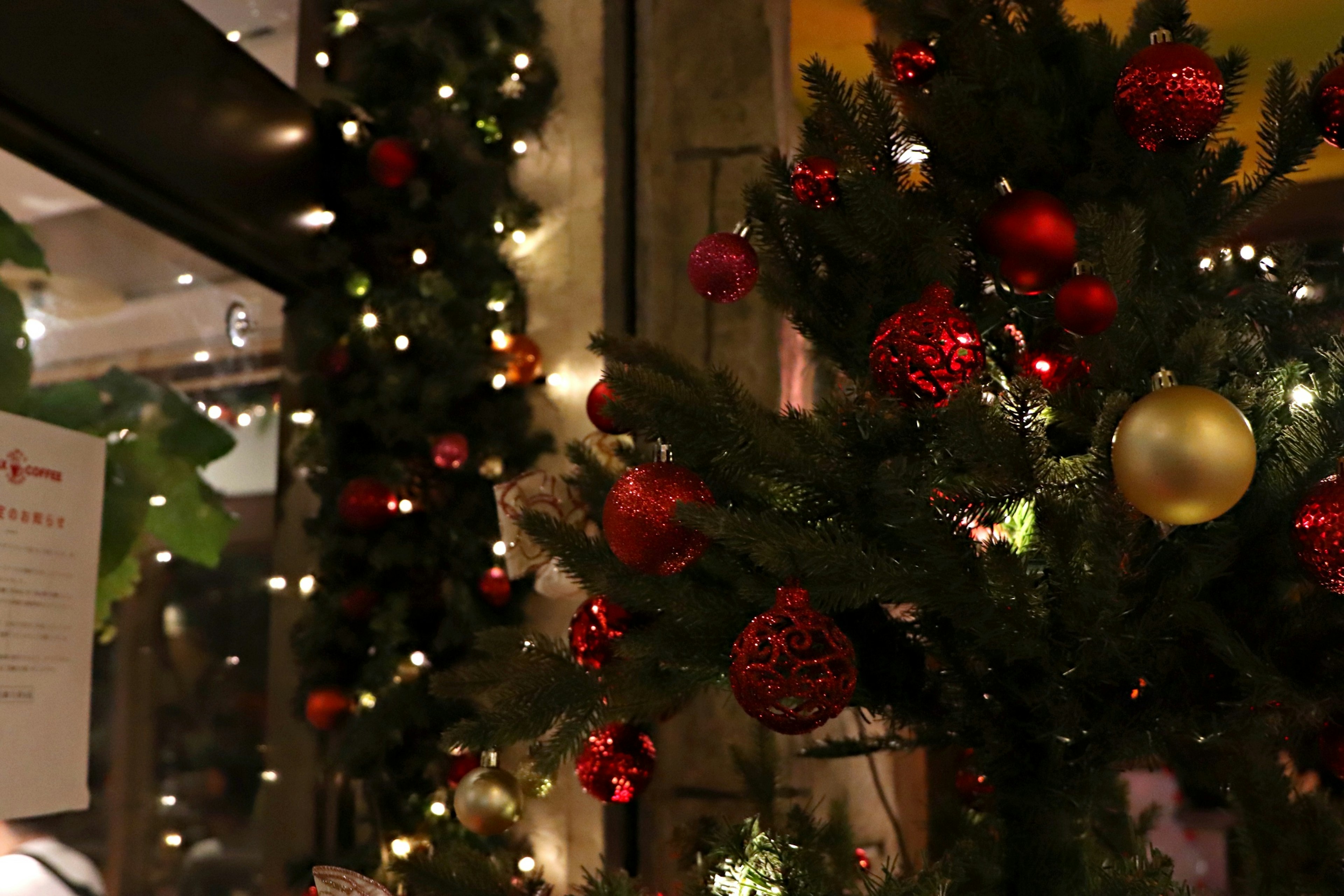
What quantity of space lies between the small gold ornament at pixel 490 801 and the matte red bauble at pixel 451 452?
3.18ft

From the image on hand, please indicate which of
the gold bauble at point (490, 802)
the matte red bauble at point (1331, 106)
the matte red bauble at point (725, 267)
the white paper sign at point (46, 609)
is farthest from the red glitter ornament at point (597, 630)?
the white paper sign at point (46, 609)

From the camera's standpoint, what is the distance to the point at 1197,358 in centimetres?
93

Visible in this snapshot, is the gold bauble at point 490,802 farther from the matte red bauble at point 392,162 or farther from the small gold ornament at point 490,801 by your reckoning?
the matte red bauble at point 392,162

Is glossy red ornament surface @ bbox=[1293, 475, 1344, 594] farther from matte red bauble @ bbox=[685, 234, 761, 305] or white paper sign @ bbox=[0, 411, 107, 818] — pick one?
white paper sign @ bbox=[0, 411, 107, 818]

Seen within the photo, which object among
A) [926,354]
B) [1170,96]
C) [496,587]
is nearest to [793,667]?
[926,354]

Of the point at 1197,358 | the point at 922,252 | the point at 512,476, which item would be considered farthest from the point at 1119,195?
the point at 512,476

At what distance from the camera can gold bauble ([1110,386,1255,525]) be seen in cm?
86

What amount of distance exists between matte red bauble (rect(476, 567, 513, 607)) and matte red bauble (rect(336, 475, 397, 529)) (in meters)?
0.27

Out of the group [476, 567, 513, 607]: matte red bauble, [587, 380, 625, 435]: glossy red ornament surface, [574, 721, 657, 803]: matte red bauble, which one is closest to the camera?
[587, 380, 625, 435]: glossy red ornament surface

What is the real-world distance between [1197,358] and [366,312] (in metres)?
2.02

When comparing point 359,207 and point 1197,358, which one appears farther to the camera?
point 359,207

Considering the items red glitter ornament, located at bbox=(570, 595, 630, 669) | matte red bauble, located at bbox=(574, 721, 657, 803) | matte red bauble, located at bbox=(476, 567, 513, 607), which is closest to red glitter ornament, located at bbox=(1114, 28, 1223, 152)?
red glitter ornament, located at bbox=(570, 595, 630, 669)

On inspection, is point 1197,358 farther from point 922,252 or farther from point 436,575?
point 436,575

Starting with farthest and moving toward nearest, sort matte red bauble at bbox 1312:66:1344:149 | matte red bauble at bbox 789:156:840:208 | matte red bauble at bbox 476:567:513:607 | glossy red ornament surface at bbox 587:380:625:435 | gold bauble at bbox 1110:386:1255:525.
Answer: matte red bauble at bbox 476:567:513:607, glossy red ornament surface at bbox 587:380:625:435, matte red bauble at bbox 789:156:840:208, matte red bauble at bbox 1312:66:1344:149, gold bauble at bbox 1110:386:1255:525
